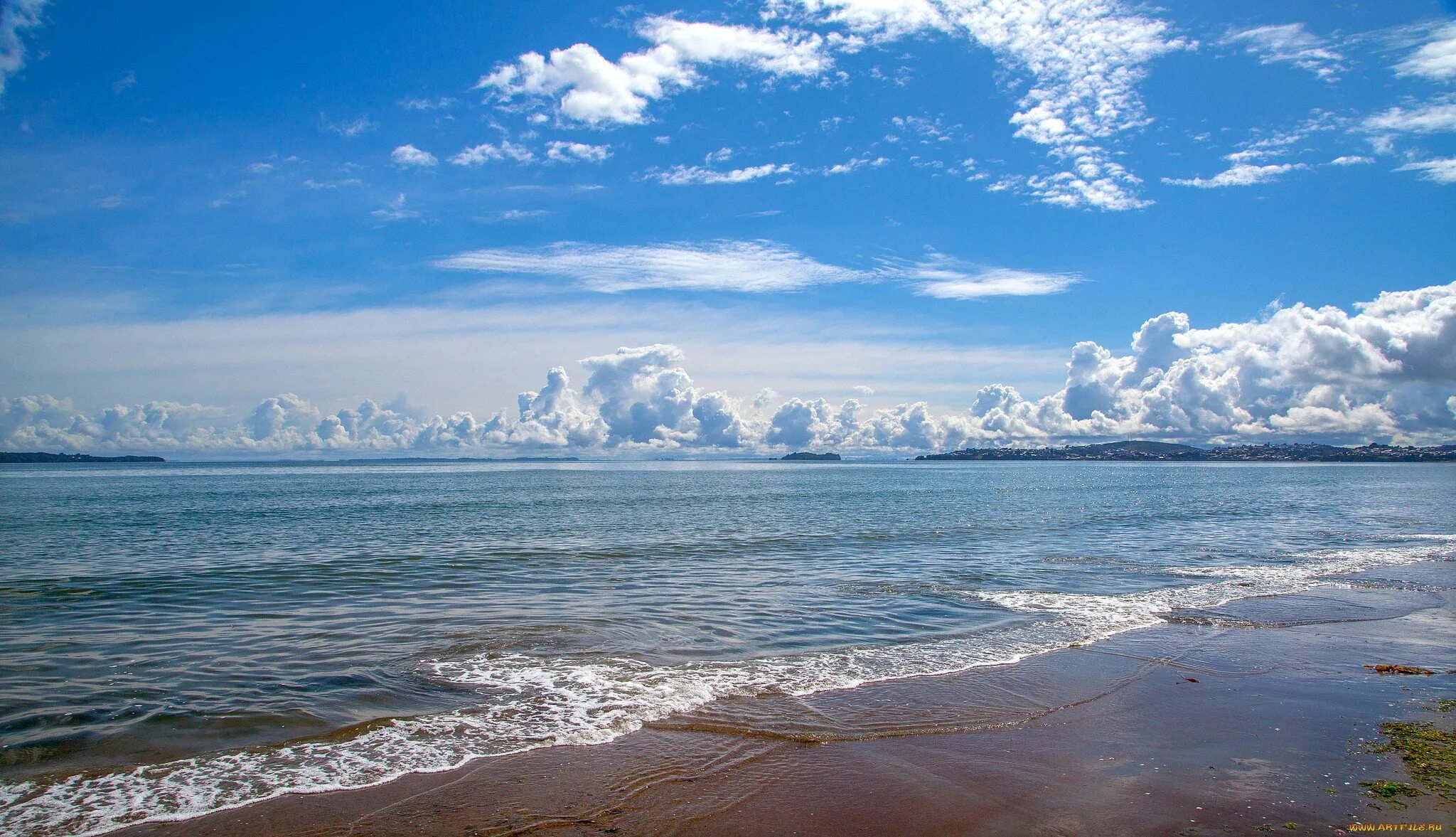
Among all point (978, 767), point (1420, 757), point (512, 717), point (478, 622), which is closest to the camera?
point (1420, 757)

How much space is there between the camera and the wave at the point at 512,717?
26.8 feet

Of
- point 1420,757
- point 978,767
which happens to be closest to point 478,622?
point 978,767

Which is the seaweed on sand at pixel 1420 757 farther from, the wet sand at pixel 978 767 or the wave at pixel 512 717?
the wave at pixel 512 717

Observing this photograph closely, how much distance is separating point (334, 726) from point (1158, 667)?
12.9 m

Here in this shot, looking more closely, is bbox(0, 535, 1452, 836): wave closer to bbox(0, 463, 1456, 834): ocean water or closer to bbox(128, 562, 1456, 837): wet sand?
bbox(0, 463, 1456, 834): ocean water

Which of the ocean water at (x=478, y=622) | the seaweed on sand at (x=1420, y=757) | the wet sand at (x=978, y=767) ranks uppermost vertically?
the seaweed on sand at (x=1420, y=757)

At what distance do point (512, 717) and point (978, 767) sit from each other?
A: 20.1 feet

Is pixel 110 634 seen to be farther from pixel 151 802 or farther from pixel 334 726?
pixel 151 802

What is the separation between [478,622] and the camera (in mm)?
17312

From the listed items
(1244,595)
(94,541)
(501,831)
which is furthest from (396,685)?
(94,541)

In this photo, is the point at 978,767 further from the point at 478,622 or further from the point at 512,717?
the point at 478,622

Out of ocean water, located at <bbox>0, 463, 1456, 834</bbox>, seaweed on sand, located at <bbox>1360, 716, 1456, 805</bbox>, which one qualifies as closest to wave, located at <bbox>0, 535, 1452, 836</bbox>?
ocean water, located at <bbox>0, 463, 1456, 834</bbox>

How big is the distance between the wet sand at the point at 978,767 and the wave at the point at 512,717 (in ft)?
1.57

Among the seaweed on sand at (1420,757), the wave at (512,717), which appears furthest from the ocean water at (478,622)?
the seaweed on sand at (1420,757)
